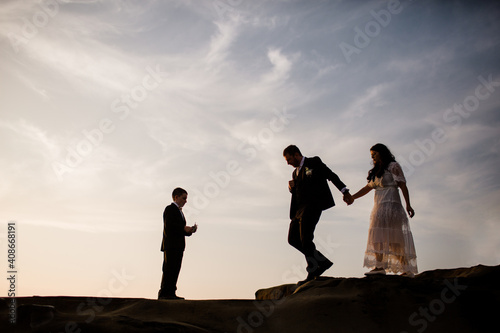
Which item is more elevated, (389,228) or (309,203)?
(309,203)

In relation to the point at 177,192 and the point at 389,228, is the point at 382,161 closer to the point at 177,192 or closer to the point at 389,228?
the point at 389,228

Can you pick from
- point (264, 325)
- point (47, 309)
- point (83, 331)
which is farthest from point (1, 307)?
point (264, 325)

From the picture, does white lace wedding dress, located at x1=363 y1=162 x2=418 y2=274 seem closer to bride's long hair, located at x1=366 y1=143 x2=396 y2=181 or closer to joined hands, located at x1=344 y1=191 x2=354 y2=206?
bride's long hair, located at x1=366 y1=143 x2=396 y2=181

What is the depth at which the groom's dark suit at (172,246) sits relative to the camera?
Answer: 7.49 metres

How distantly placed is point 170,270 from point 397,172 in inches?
158

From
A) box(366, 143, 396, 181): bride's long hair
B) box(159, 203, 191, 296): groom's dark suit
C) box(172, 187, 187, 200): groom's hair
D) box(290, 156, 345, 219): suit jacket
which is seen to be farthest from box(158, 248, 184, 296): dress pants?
box(366, 143, 396, 181): bride's long hair

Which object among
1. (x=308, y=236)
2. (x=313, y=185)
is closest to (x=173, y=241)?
(x=308, y=236)

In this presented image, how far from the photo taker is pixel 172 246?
24.9 ft

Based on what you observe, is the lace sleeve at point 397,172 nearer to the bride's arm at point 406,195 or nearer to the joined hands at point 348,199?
the bride's arm at point 406,195

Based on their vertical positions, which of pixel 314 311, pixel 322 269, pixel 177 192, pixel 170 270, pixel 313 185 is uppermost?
pixel 177 192

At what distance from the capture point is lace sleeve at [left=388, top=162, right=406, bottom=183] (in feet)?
21.8

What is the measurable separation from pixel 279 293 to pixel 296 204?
139 cm

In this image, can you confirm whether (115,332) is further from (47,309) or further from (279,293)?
(279,293)

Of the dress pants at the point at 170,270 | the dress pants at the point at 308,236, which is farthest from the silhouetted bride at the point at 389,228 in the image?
the dress pants at the point at 170,270
